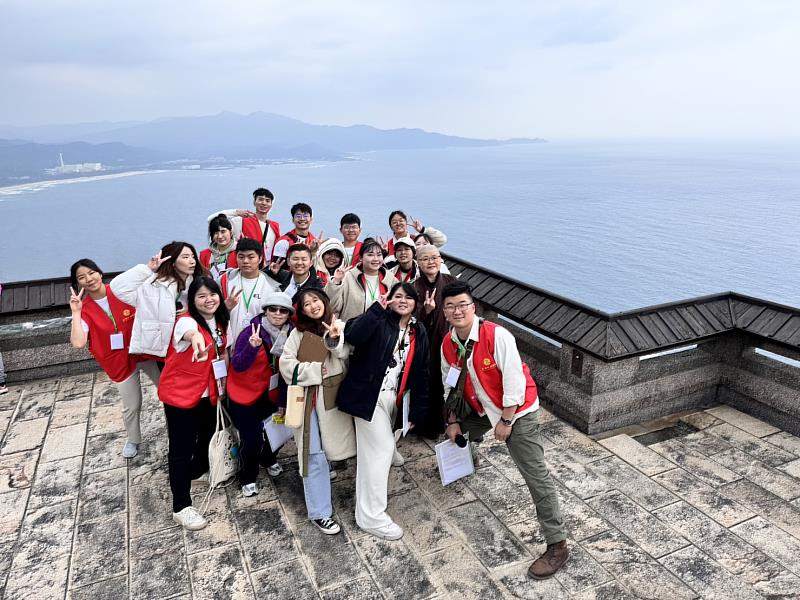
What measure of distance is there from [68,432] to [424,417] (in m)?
4.00

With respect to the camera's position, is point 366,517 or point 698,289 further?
point 698,289

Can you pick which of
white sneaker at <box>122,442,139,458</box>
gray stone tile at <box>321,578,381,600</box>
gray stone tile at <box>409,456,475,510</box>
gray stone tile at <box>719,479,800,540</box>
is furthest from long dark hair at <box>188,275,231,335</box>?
gray stone tile at <box>719,479,800,540</box>

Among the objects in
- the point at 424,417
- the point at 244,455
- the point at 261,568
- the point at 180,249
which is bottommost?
the point at 261,568

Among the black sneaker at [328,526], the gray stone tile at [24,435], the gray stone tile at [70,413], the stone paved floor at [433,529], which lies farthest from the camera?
the gray stone tile at [70,413]

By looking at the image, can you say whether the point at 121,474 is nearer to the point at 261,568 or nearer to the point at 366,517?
the point at 261,568

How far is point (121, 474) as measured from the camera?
4902 millimetres

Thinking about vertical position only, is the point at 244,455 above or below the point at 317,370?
below

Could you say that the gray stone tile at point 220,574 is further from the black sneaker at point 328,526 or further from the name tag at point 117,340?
the name tag at point 117,340

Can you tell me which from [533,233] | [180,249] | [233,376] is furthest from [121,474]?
[533,233]

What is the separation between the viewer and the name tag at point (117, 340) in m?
4.72

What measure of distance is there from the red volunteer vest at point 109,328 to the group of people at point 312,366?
0.01m

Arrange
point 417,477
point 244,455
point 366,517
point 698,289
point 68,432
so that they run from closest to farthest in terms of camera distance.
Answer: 1. point 366,517
2. point 244,455
3. point 417,477
4. point 68,432
5. point 698,289

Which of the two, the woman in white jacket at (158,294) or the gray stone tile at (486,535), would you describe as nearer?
the gray stone tile at (486,535)

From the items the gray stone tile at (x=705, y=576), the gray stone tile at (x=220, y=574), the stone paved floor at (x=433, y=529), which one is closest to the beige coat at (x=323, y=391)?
the stone paved floor at (x=433, y=529)
